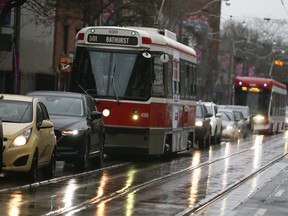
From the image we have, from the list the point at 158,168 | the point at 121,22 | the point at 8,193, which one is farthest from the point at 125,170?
the point at 121,22

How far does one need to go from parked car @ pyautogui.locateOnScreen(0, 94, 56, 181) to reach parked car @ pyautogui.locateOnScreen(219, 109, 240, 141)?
26733 millimetres

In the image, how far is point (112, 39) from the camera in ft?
75.7

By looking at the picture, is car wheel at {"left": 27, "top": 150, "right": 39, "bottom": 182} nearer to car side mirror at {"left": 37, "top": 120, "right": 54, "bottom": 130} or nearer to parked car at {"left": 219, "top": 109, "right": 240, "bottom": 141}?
car side mirror at {"left": 37, "top": 120, "right": 54, "bottom": 130}

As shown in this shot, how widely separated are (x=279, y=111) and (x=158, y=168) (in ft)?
118

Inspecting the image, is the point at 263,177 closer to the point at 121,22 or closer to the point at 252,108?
the point at 121,22

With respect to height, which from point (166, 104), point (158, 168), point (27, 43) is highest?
point (27, 43)

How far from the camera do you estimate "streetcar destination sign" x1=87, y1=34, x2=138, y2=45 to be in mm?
22891

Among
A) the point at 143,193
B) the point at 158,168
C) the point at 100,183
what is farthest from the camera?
the point at 158,168

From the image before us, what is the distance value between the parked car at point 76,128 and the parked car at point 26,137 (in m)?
1.44

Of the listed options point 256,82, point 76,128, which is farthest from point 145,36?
point 256,82

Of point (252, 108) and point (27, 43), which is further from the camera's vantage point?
point (252, 108)

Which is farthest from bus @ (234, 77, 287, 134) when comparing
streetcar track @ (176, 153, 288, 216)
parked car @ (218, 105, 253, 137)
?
streetcar track @ (176, 153, 288, 216)

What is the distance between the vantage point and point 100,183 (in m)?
16.6

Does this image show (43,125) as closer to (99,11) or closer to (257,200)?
(257,200)
